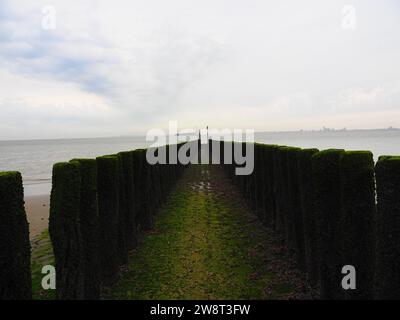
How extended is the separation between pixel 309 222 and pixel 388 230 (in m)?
2.52

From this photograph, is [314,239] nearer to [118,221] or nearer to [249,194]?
[118,221]

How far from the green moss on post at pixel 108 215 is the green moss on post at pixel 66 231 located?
1.84m

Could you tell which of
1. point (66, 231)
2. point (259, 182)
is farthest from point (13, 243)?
point (259, 182)

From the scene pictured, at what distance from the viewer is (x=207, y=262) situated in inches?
382

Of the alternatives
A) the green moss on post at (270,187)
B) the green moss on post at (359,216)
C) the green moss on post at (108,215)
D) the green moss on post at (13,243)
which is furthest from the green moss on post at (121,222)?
the green moss on post at (359,216)

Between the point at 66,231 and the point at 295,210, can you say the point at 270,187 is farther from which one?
the point at 66,231

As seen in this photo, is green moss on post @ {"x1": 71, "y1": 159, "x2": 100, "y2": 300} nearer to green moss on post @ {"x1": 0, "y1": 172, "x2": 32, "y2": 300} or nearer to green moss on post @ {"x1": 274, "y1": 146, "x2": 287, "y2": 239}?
green moss on post @ {"x1": 0, "y1": 172, "x2": 32, "y2": 300}

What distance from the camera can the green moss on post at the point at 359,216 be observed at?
234 inches

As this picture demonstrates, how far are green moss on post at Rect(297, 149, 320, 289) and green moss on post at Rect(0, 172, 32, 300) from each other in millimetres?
5037

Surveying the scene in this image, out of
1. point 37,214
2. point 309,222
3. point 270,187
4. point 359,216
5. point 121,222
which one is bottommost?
point 37,214

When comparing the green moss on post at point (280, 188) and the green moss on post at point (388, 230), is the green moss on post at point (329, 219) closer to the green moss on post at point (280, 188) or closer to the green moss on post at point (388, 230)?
the green moss on post at point (388, 230)

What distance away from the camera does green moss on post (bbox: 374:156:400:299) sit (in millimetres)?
5199

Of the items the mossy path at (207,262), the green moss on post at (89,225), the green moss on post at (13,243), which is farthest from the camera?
the mossy path at (207,262)

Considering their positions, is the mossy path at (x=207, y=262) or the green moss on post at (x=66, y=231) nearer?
the green moss on post at (x=66, y=231)
